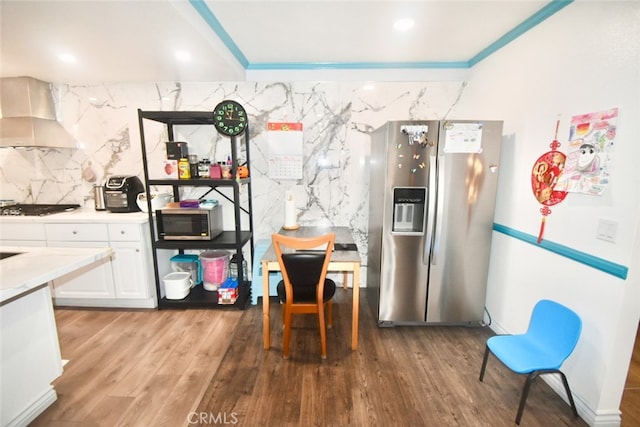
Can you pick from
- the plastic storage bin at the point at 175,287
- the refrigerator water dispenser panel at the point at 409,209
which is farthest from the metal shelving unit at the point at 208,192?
the refrigerator water dispenser panel at the point at 409,209

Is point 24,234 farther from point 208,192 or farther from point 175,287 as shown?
point 208,192

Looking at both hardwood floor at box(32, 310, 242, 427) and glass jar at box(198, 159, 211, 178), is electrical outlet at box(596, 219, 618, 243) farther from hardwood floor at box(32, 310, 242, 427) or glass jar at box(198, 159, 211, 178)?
glass jar at box(198, 159, 211, 178)

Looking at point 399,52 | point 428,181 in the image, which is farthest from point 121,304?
point 399,52

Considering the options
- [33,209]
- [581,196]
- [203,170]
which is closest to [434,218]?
[581,196]

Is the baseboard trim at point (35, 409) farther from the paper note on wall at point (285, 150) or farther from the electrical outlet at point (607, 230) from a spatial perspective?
the electrical outlet at point (607, 230)

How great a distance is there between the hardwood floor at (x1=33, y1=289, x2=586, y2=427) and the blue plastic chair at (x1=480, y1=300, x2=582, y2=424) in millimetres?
246

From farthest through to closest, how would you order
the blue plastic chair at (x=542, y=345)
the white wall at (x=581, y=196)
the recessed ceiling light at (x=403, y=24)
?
the recessed ceiling light at (x=403, y=24), the blue plastic chair at (x=542, y=345), the white wall at (x=581, y=196)

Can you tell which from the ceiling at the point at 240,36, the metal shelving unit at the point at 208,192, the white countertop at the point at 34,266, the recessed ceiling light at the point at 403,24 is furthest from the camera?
the metal shelving unit at the point at 208,192

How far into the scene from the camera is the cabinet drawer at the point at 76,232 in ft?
8.48

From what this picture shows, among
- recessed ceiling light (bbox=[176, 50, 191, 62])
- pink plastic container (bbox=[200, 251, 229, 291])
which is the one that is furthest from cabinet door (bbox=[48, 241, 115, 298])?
recessed ceiling light (bbox=[176, 50, 191, 62])

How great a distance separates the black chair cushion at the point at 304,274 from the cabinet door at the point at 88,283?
74.9 inches

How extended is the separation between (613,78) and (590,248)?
941 millimetres

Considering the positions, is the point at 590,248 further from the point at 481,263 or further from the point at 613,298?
the point at 481,263

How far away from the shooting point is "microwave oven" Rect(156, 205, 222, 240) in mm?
2658
